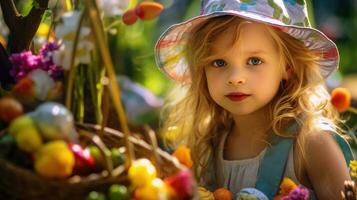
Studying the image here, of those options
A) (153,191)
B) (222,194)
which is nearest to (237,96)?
(222,194)

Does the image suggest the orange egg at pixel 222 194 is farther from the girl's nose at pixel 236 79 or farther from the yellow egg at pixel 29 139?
the yellow egg at pixel 29 139

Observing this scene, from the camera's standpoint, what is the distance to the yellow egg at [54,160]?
1.68 m

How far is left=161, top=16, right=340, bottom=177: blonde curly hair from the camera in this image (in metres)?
2.69

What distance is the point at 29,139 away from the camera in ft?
5.66

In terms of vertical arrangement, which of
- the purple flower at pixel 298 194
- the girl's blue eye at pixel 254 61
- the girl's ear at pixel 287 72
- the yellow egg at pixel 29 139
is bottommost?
the purple flower at pixel 298 194

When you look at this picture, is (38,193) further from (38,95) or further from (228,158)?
(228,158)

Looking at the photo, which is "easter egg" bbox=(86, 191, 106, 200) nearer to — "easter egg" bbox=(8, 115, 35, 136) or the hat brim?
"easter egg" bbox=(8, 115, 35, 136)

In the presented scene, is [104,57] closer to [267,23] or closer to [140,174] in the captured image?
[140,174]

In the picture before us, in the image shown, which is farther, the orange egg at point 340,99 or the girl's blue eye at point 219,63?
the orange egg at point 340,99

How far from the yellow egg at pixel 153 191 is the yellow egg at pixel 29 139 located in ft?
0.80

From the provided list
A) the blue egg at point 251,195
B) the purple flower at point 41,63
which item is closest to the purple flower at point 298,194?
the blue egg at point 251,195

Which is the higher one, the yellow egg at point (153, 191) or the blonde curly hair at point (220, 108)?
the yellow egg at point (153, 191)

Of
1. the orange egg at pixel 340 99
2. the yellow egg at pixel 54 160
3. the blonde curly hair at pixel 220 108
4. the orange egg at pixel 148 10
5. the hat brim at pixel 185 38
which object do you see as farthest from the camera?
the orange egg at pixel 340 99

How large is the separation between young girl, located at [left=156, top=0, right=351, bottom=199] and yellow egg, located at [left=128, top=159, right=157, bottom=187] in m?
0.85
